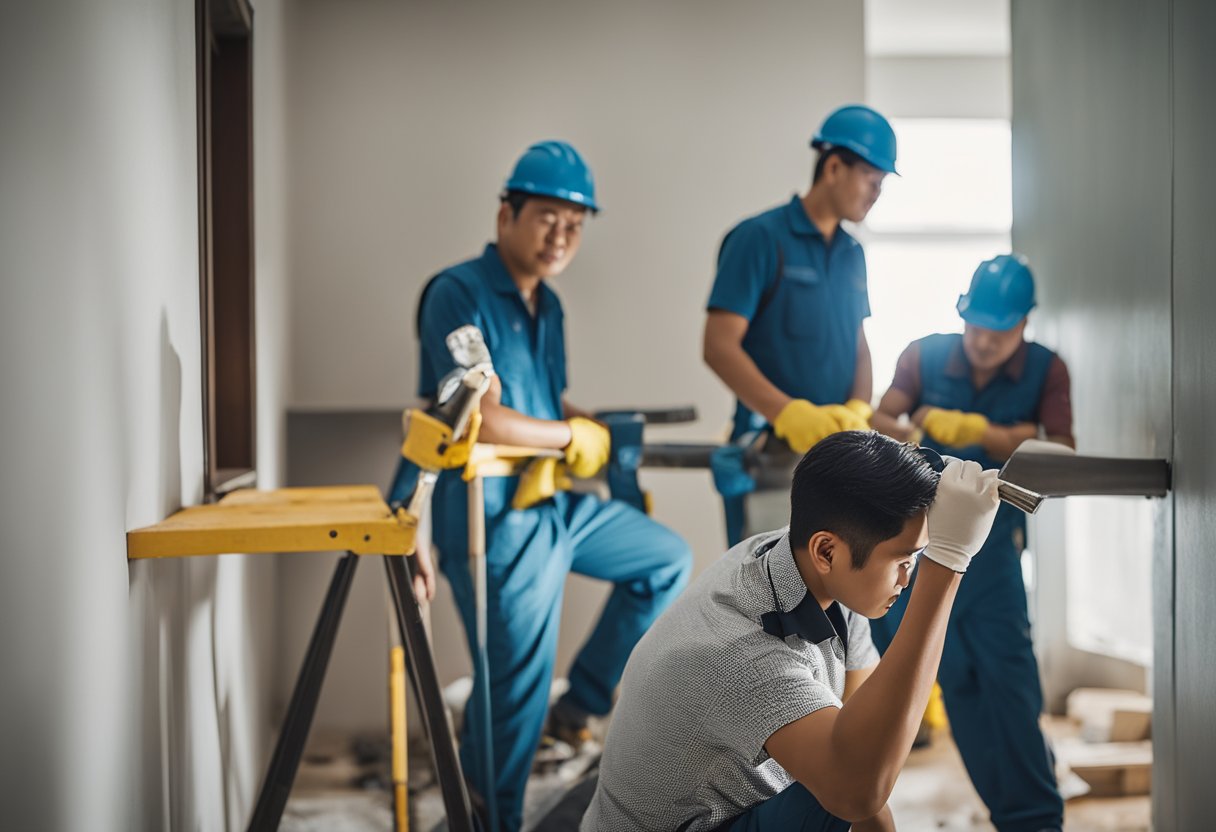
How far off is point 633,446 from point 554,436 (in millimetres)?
214

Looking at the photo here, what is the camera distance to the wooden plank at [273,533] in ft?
4.87

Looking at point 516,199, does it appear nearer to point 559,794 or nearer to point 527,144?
point 527,144

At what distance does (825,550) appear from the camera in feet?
4.30

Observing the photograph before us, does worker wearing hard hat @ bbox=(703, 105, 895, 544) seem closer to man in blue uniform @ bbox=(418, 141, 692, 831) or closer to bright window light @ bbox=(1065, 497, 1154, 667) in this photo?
man in blue uniform @ bbox=(418, 141, 692, 831)

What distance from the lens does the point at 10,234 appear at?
1079 millimetres

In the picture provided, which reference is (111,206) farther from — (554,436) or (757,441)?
(757,441)

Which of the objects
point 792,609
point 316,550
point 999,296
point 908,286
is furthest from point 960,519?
point 908,286

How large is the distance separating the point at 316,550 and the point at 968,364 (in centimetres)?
166

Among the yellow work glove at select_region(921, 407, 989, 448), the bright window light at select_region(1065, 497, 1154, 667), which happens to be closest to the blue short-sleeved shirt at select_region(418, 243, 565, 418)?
the yellow work glove at select_region(921, 407, 989, 448)

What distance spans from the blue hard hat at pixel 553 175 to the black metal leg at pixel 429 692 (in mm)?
1073

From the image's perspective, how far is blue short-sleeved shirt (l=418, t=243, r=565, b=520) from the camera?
2449 mm

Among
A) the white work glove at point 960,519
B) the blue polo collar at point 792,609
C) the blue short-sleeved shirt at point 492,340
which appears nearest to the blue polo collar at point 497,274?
the blue short-sleeved shirt at point 492,340

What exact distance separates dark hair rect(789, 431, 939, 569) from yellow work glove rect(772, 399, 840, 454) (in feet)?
3.23

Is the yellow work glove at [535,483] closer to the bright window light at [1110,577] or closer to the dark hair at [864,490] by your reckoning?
the dark hair at [864,490]
